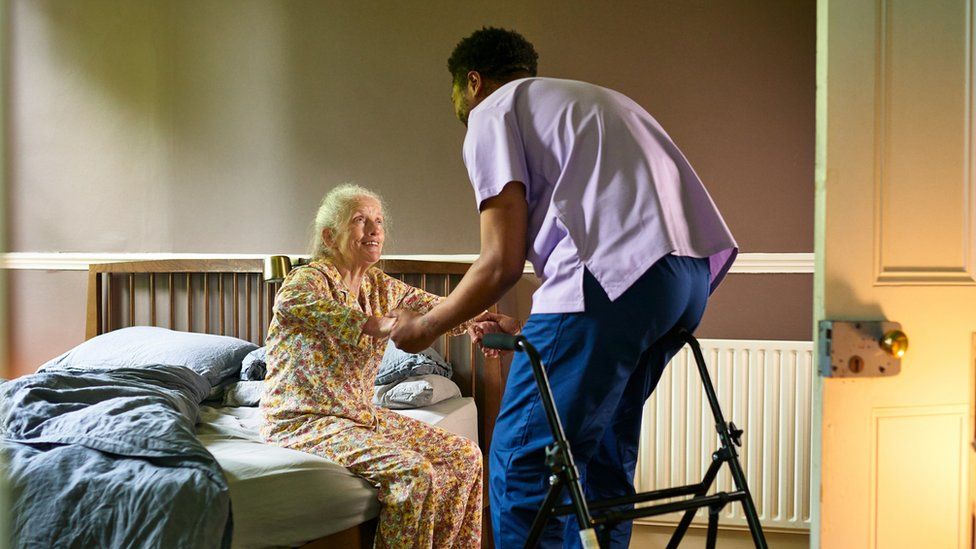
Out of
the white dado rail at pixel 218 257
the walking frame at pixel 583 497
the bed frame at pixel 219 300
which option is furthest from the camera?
the bed frame at pixel 219 300

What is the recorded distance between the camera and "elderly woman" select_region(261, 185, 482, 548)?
2012mm

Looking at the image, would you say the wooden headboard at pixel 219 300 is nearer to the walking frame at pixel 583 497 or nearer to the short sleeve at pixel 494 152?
the walking frame at pixel 583 497

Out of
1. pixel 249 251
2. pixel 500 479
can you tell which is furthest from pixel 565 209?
pixel 249 251

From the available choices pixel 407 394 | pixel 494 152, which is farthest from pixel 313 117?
pixel 494 152

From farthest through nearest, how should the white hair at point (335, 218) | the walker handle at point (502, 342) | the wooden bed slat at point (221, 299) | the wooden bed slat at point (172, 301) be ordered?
the wooden bed slat at point (172, 301) < the wooden bed slat at point (221, 299) < the white hair at point (335, 218) < the walker handle at point (502, 342)

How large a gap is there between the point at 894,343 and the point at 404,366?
1.71 metres

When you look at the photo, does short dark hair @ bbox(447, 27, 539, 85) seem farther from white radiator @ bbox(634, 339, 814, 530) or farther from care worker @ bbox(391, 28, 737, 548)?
white radiator @ bbox(634, 339, 814, 530)

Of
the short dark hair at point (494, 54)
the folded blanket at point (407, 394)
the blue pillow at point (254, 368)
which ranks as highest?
the short dark hair at point (494, 54)

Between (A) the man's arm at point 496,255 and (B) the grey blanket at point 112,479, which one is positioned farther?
(B) the grey blanket at point 112,479

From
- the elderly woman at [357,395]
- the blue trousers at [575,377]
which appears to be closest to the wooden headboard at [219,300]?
the elderly woman at [357,395]

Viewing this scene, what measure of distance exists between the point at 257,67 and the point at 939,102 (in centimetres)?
272

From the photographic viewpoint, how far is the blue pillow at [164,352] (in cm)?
297

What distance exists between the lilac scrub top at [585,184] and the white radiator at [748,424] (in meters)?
1.47

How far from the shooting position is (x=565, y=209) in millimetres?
1477
